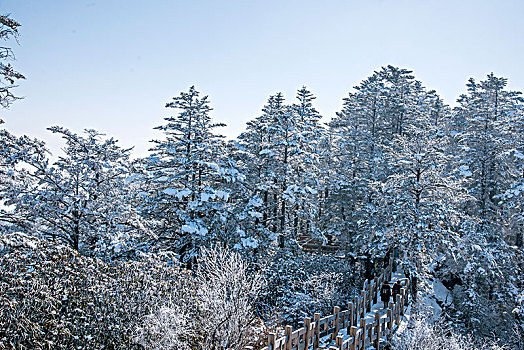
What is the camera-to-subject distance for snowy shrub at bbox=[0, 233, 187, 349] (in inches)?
312

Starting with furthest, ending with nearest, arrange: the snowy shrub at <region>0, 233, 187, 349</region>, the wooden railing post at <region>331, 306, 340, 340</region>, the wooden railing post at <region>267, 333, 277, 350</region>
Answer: the wooden railing post at <region>331, 306, 340, 340</region> < the wooden railing post at <region>267, 333, 277, 350</region> < the snowy shrub at <region>0, 233, 187, 349</region>

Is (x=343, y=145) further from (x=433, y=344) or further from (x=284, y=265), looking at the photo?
(x=433, y=344)

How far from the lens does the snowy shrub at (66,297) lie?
7.92m

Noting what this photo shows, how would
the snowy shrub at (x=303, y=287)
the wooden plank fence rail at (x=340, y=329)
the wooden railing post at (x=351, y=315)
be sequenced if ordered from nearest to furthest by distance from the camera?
the wooden plank fence rail at (x=340, y=329)
the wooden railing post at (x=351, y=315)
the snowy shrub at (x=303, y=287)

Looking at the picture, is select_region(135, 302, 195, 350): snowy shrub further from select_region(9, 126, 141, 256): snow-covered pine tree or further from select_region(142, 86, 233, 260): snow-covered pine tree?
select_region(142, 86, 233, 260): snow-covered pine tree

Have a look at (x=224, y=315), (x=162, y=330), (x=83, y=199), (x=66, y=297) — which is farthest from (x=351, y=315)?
(x=83, y=199)

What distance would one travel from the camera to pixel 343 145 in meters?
29.4

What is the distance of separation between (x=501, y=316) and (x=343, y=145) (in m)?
15.2

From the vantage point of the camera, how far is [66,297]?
923 centimetres

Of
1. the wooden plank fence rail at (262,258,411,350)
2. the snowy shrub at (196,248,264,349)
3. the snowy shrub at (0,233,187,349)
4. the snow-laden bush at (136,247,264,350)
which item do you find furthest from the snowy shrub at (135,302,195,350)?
the wooden plank fence rail at (262,258,411,350)

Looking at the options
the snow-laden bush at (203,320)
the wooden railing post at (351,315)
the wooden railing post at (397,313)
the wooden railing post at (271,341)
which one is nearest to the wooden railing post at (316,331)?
the snow-laden bush at (203,320)

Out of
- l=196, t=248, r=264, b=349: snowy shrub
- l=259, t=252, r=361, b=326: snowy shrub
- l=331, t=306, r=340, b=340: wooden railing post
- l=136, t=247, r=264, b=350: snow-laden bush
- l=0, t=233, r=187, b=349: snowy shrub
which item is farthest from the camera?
l=259, t=252, r=361, b=326: snowy shrub

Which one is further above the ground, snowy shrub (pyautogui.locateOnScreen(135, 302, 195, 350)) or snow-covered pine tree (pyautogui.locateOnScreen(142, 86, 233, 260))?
snow-covered pine tree (pyautogui.locateOnScreen(142, 86, 233, 260))

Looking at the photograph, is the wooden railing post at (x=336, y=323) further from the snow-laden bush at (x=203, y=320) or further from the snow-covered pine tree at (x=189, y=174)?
the snow-covered pine tree at (x=189, y=174)
